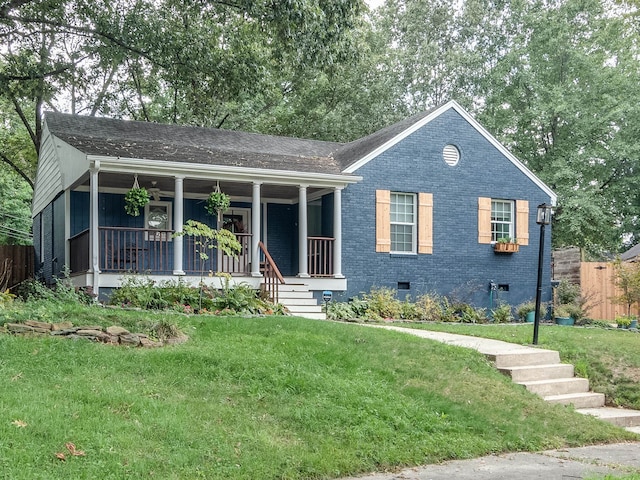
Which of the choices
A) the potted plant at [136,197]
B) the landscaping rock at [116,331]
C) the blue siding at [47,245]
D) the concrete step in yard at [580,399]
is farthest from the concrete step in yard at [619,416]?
the blue siding at [47,245]

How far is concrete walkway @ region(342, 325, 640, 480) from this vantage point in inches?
211

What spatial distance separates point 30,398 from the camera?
5.50 m

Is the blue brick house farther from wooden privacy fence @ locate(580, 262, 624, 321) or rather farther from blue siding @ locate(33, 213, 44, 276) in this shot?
wooden privacy fence @ locate(580, 262, 624, 321)

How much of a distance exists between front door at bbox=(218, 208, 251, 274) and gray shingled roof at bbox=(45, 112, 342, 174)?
1.62m

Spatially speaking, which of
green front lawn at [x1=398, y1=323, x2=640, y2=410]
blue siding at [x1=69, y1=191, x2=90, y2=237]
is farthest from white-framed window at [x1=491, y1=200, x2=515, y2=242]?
blue siding at [x1=69, y1=191, x2=90, y2=237]

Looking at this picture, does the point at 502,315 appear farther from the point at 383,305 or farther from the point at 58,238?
the point at 58,238

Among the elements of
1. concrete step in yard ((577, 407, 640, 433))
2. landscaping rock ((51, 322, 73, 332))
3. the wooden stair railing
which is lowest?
concrete step in yard ((577, 407, 640, 433))

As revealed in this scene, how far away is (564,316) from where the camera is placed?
15656 millimetres

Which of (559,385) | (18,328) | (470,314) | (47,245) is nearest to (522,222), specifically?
(470,314)

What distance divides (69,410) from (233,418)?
139 cm

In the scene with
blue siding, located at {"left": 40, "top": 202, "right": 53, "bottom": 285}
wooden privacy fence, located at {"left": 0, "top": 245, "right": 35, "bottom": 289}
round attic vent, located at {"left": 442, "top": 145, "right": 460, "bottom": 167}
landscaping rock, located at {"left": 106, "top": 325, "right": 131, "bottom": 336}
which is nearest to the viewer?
landscaping rock, located at {"left": 106, "top": 325, "right": 131, "bottom": 336}

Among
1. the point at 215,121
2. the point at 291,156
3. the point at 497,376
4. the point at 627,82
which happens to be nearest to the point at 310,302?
the point at 291,156

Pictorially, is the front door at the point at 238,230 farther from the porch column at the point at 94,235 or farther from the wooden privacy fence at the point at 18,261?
the wooden privacy fence at the point at 18,261

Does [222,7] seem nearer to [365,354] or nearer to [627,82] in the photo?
[365,354]
